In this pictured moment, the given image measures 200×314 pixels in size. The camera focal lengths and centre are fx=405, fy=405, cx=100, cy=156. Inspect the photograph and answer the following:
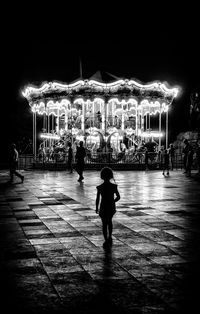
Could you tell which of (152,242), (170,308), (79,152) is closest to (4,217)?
(152,242)

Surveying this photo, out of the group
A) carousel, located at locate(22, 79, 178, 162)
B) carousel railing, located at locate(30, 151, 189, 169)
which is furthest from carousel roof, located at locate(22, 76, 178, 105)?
carousel railing, located at locate(30, 151, 189, 169)

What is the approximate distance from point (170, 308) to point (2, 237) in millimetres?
3290

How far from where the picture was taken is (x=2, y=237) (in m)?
5.82

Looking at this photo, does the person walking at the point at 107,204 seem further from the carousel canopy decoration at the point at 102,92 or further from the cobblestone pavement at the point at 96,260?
the carousel canopy decoration at the point at 102,92

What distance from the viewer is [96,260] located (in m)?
4.59

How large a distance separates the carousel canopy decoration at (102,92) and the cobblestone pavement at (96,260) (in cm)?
1657

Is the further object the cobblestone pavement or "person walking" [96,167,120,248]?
"person walking" [96,167,120,248]

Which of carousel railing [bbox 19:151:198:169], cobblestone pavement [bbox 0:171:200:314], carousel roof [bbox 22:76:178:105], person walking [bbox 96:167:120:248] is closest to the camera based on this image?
cobblestone pavement [bbox 0:171:200:314]

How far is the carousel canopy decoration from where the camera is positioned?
24.5 metres

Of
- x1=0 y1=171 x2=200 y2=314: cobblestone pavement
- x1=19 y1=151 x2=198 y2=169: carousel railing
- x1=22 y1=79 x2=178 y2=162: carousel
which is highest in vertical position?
x1=22 y1=79 x2=178 y2=162: carousel

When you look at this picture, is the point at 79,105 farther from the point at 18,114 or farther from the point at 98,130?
the point at 18,114

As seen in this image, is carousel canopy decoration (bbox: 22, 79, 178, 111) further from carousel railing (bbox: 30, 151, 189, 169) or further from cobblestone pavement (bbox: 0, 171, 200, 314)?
cobblestone pavement (bbox: 0, 171, 200, 314)

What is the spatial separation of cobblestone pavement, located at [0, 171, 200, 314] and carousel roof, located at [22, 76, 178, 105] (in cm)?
1655

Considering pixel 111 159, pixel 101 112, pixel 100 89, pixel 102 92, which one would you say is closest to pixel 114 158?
pixel 111 159
